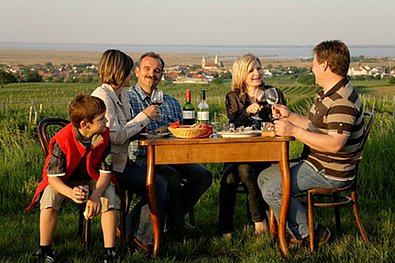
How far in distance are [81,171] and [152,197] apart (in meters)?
0.48

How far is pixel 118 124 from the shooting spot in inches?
151

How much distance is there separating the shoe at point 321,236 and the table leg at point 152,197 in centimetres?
103

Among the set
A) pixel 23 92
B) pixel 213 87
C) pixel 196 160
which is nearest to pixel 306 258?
pixel 196 160

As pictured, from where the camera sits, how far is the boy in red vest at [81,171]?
3490mm

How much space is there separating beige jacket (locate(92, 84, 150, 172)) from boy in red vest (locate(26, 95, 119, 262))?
0.13 metres

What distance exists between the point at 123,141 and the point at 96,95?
35 centimetres

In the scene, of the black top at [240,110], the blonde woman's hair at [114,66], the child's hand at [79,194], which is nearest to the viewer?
the child's hand at [79,194]

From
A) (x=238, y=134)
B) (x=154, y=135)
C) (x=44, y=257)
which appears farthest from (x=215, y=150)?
(x=44, y=257)

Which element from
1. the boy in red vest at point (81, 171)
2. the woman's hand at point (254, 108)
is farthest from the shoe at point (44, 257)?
the woman's hand at point (254, 108)

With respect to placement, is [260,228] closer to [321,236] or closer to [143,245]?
[321,236]

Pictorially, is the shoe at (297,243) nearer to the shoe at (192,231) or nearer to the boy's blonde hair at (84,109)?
the shoe at (192,231)

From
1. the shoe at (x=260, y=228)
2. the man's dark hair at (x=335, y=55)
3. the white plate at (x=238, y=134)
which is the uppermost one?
the man's dark hair at (x=335, y=55)

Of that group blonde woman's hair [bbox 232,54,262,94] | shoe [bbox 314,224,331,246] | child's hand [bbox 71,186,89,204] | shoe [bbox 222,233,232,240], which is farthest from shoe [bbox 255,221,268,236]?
child's hand [bbox 71,186,89,204]

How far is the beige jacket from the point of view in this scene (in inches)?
149
